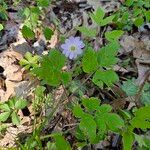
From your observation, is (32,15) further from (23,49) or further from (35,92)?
(35,92)

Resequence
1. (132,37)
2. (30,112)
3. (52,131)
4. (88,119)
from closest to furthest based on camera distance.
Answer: (88,119), (52,131), (30,112), (132,37)

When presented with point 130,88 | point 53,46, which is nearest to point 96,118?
point 130,88

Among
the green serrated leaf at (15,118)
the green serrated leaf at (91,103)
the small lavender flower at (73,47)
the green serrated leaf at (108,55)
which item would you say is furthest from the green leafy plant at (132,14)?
the green serrated leaf at (91,103)

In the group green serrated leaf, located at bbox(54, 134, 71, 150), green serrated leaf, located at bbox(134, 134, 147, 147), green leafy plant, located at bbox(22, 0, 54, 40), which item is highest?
green leafy plant, located at bbox(22, 0, 54, 40)

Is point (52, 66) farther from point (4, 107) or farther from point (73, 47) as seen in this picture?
point (4, 107)

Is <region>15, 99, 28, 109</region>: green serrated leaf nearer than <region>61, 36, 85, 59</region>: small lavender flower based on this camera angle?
No

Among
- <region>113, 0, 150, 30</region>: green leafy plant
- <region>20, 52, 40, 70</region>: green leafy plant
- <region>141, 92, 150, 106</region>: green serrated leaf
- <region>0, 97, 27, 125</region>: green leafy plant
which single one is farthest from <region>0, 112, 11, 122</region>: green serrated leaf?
<region>113, 0, 150, 30</region>: green leafy plant

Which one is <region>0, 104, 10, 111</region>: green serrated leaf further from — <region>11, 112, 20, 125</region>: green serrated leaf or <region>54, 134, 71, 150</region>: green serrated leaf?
<region>54, 134, 71, 150</region>: green serrated leaf

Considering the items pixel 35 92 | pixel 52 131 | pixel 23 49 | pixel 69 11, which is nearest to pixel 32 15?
pixel 23 49

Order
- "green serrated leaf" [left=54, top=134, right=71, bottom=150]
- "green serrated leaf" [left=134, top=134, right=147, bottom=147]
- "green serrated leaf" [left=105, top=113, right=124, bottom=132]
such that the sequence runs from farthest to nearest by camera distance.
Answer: "green serrated leaf" [left=134, top=134, right=147, bottom=147] → "green serrated leaf" [left=54, top=134, right=71, bottom=150] → "green serrated leaf" [left=105, top=113, right=124, bottom=132]
